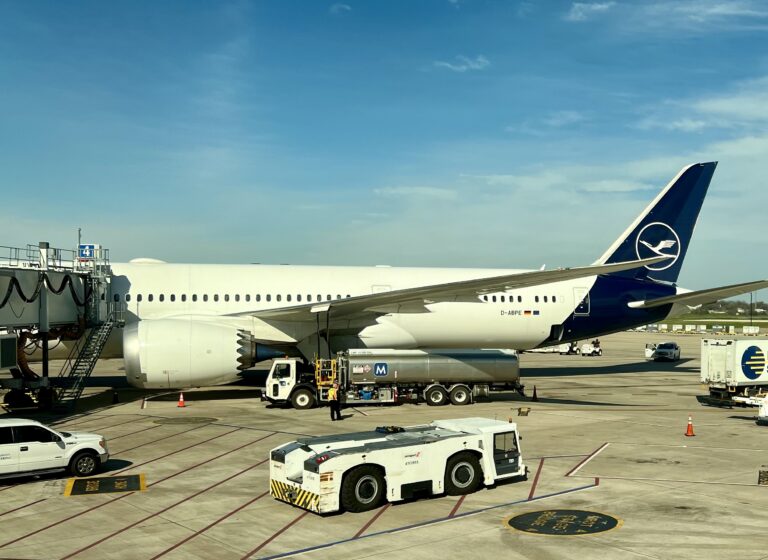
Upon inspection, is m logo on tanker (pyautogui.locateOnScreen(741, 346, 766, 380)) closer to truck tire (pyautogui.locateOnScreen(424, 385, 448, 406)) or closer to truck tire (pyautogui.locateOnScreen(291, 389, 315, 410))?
truck tire (pyautogui.locateOnScreen(424, 385, 448, 406))

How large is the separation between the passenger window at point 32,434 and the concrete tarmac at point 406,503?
3.49 ft

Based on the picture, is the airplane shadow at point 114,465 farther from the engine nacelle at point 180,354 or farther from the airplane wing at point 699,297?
the airplane wing at point 699,297

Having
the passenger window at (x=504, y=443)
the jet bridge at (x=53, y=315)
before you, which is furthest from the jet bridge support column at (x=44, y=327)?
the passenger window at (x=504, y=443)

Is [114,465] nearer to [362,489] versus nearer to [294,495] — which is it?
[294,495]

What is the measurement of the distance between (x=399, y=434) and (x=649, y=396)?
2307cm

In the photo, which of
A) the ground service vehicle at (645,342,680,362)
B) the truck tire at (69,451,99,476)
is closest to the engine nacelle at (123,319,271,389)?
the truck tire at (69,451,99,476)

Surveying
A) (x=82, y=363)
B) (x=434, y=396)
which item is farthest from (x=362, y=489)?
(x=82, y=363)

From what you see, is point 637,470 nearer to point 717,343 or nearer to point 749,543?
point 749,543

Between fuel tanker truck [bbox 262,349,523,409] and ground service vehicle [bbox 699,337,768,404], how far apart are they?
856 cm

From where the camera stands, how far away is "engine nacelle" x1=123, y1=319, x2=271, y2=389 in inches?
1195

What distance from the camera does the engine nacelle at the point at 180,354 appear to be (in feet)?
99.6

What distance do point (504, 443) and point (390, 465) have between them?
10.8ft

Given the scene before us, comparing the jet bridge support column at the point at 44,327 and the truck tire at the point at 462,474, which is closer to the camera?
the truck tire at the point at 462,474

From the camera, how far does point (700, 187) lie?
4253 centimetres
